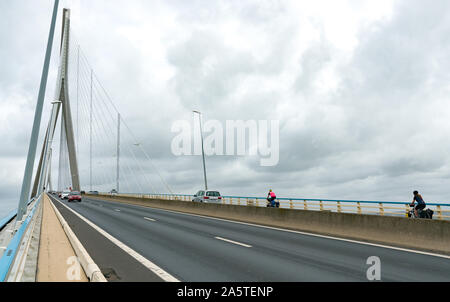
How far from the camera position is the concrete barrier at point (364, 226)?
38.0 ft

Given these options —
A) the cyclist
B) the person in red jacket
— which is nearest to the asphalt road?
the cyclist

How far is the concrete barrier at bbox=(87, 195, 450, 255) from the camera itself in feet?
38.0

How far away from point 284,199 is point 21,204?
14022 mm

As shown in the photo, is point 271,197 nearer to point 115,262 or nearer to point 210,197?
point 210,197

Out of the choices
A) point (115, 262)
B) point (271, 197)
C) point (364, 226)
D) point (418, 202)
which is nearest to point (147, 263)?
point (115, 262)

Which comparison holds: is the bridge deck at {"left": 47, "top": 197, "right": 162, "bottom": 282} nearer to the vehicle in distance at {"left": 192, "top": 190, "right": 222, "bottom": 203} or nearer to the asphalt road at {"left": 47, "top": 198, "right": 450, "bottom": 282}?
the asphalt road at {"left": 47, "top": 198, "right": 450, "bottom": 282}

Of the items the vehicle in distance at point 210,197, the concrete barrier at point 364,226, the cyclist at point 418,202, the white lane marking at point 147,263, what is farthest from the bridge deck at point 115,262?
the vehicle in distance at point 210,197

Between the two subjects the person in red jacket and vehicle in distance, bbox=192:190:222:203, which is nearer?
the person in red jacket

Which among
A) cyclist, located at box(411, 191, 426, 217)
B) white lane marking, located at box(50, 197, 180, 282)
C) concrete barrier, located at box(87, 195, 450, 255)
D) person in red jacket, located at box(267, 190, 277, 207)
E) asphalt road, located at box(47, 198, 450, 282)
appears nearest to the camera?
white lane marking, located at box(50, 197, 180, 282)

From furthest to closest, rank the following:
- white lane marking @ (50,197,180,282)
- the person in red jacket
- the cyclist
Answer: the person in red jacket, the cyclist, white lane marking @ (50,197,180,282)

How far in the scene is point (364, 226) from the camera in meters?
14.3

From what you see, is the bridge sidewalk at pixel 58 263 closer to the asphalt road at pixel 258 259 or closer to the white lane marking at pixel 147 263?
the asphalt road at pixel 258 259

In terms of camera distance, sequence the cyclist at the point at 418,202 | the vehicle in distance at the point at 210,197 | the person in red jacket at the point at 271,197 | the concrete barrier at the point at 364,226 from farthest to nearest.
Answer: the vehicle in distance at the point at 210,197 < the person in red jacket at the point at 271,197 < the cyclist at the point at 418,202 < the concrete barrier at the point at 364,226
